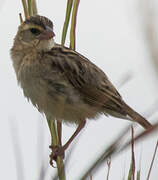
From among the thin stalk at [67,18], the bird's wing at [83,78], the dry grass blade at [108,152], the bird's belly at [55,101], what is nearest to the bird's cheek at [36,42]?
the bird's wing at [83,78]

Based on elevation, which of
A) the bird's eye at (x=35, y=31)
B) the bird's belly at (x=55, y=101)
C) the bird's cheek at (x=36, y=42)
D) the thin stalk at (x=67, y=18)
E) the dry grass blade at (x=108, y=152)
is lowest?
the bird's belly at (x=55, y=101)

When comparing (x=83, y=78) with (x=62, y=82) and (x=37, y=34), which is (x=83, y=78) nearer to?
(x=62, y=82)

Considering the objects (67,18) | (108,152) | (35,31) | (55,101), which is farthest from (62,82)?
(108,152)

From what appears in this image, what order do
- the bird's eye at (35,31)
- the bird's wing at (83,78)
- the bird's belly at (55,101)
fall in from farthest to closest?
the bird's eye at (35,31)
the bird's wing at (83,78)
the bird's belly at (55,101)

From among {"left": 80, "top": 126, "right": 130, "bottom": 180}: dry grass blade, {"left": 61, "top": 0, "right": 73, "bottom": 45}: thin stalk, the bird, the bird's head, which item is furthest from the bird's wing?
{"left": 80, "top": 126, "right": 130, "bottom": 180}: dry grass blade

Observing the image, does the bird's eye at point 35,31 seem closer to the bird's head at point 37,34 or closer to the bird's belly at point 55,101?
the bird's head at point 37,34

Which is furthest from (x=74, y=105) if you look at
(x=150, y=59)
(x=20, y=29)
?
(x=150, y=59)

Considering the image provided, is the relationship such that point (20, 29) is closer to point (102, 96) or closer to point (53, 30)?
point (53, 30)

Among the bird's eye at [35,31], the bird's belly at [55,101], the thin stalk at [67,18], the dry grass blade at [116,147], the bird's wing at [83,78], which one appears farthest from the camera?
the bird's eye at [35,31]
